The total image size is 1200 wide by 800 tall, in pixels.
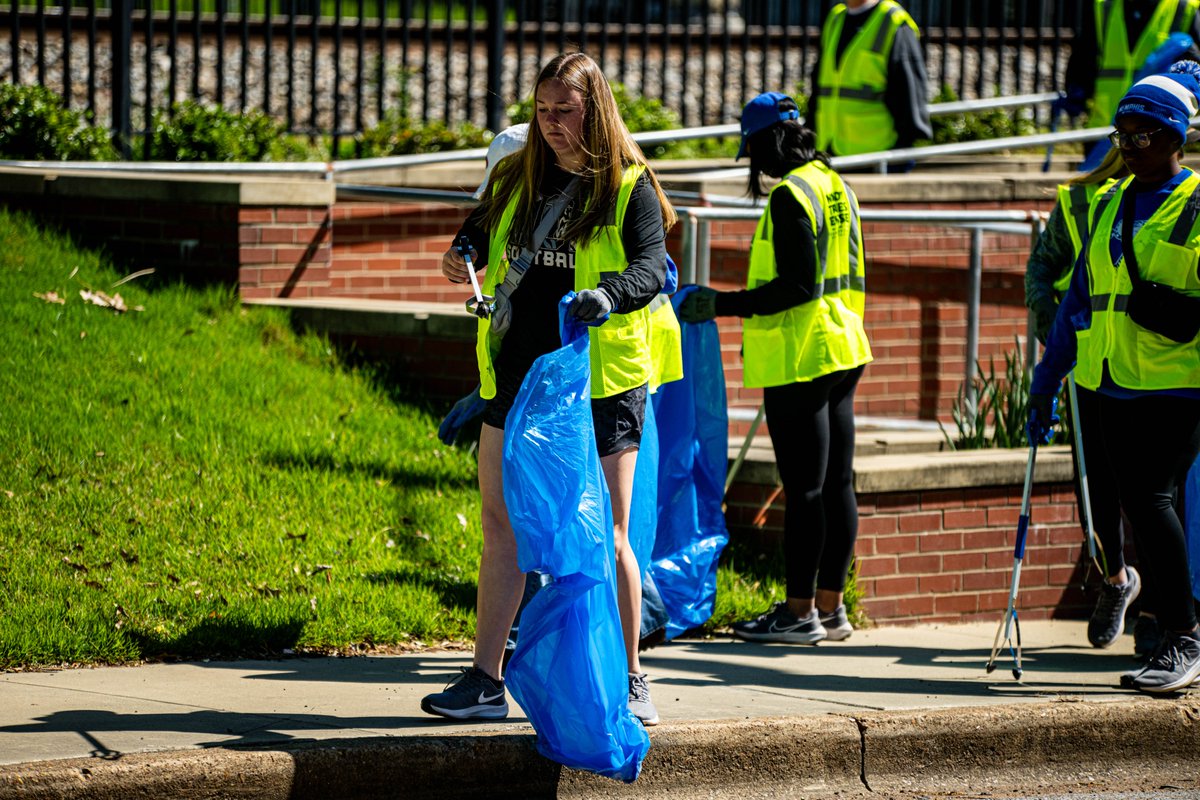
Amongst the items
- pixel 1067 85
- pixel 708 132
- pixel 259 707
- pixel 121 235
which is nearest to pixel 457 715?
pixel 259 707

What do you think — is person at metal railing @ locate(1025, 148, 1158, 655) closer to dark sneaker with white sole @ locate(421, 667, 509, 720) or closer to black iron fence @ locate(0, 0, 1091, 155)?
dark sneaker with white sole @ locate(421, 667, 509, 720)

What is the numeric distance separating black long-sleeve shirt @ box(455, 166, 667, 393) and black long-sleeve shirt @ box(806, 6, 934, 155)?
5104 mm

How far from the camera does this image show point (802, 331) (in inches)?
237

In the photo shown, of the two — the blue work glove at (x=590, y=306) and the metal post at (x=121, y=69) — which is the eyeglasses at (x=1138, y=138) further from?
the metal post at (x=121, y=69)

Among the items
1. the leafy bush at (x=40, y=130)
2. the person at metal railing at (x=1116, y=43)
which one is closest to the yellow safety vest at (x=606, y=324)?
the leafy bush at (x=40, y=130)

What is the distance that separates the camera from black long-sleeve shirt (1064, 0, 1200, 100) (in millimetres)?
9875

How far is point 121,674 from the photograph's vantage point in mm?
5277

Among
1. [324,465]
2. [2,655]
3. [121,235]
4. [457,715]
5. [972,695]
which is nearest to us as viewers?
[457,715]

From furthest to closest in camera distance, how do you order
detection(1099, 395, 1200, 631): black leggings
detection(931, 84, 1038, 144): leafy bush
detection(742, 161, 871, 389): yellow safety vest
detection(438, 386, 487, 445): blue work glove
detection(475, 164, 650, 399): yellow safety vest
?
detection(931, 84, 1038, 144): leafy bush → detection(742, 161, 871, 389): yellow safety vest → detection(1099, 395, 1200, 631): black leggings → detection(438, 386, 487, 445): blue work glove → detection(475, 164, 650, 399): yellow safety vest

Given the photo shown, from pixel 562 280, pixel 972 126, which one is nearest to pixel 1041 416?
pixel 562 280

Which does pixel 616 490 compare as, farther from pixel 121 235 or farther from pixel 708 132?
pixel 708 132

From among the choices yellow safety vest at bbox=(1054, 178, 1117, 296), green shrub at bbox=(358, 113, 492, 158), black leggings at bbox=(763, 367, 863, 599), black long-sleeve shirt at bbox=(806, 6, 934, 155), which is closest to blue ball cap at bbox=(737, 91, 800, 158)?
black leggings at bbox=(763, 367, 863, 599)

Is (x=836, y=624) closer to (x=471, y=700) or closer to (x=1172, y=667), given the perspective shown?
(x=1172, y=667)

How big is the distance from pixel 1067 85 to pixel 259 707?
7221 mm
